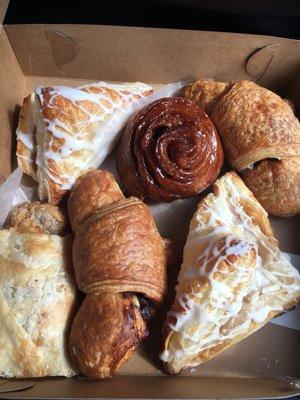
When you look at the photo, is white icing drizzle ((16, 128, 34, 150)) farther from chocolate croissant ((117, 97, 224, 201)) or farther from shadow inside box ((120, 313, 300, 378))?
shadow inside box ((120, 313, 300, 378))

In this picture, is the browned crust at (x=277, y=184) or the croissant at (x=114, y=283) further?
the browned crust at (x=277, y=184)

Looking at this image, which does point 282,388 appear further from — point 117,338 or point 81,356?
point 81,356

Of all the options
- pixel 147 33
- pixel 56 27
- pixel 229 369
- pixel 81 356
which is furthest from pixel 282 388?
pixel 56 27

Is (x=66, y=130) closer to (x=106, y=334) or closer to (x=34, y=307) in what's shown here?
(x=34, y=307)

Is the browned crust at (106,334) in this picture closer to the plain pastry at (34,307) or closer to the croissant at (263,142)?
the plain pastry at (34,307)

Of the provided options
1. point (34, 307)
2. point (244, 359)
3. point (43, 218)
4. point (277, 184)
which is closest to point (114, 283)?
point (34, 307)

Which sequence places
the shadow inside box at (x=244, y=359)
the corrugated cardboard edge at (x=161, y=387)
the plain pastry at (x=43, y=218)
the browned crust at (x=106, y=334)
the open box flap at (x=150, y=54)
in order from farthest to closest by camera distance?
the open box flap at (x=150, y=54)
the plain pastry at (x=43, y=218)
the shadow inside box at (x=244, y=359)
the browned crust at (x=106, y=334)
the corrugated cardboard edge at (x=161, y=387)

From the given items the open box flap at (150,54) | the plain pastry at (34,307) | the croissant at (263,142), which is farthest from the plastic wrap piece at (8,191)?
the croissant at (263,142)
